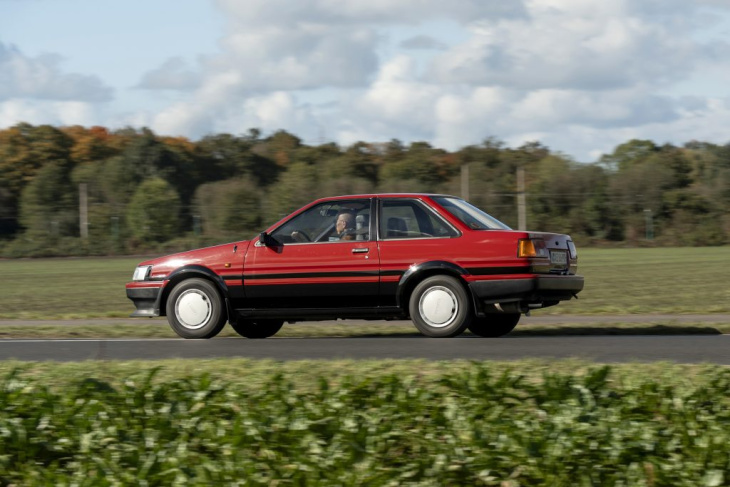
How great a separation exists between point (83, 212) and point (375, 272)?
162ft

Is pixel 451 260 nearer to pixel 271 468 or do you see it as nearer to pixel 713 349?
pixel 713 349

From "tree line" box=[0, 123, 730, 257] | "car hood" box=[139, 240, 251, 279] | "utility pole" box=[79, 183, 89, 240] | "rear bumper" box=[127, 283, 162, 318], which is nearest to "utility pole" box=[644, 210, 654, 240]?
"tree line" box=[0, 123, 730, 257]

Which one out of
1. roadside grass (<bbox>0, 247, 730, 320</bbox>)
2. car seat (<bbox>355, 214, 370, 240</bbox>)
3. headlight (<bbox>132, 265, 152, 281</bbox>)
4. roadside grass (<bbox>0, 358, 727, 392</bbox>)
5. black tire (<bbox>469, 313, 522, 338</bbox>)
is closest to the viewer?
roadside grass (<bbox>0, 358, 727, 392</bbox>)

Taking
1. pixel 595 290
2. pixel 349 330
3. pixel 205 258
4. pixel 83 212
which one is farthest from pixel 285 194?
pixel 205 258

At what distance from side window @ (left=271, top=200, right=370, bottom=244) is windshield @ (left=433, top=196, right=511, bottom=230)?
0.86 meters

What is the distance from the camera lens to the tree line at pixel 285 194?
56250mm

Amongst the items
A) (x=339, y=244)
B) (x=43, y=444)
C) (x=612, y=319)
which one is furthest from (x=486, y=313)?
(x=43, y=444)

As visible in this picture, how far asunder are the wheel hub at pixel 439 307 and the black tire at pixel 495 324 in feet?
3.00

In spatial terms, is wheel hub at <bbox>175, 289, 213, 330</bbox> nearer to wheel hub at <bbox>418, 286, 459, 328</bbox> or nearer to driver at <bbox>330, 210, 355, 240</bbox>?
driver at <bbox>330, 210, 355, 240</bbox>

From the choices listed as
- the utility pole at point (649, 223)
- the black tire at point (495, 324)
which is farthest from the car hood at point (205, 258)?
the utility pole at point (649, 223)

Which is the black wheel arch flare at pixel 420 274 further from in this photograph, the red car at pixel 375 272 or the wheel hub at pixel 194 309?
the wheel hub at pixel 194 309

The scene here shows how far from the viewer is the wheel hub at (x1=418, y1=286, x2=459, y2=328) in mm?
12039

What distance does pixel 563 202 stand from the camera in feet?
189

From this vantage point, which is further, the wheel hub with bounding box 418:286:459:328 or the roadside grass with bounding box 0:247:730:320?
the roadside grass with bounding box 0:247:730:320
